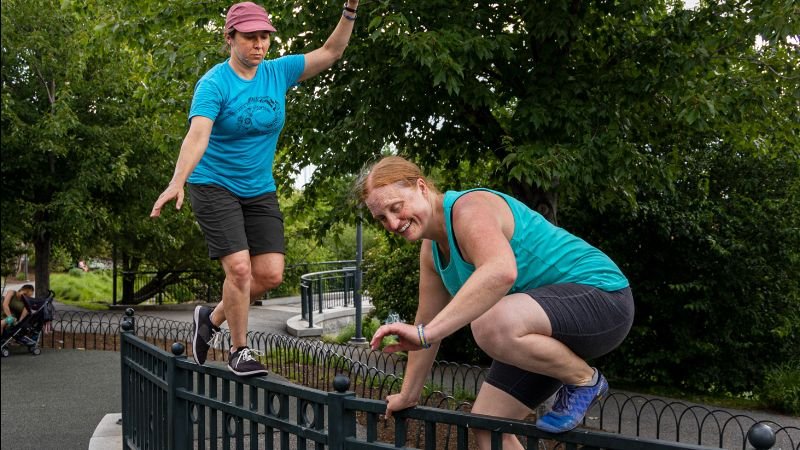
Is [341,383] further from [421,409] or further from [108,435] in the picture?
[108,435]

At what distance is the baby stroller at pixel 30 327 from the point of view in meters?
13.4

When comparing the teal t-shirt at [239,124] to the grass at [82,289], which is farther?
the grass at [82,289]

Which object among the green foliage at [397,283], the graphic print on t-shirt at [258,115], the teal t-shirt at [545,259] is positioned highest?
the graphic print on t-shirt at [258,115]

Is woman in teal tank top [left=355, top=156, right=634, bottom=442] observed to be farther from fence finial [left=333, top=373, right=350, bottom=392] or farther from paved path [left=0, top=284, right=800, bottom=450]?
paved path [left=0, top=284, right=800, bottom=450]

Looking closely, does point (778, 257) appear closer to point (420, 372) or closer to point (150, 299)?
point (420, 372)

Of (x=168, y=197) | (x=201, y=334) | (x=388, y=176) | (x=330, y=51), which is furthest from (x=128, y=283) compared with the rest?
(x=388, y=176)

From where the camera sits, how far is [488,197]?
2.75 metres

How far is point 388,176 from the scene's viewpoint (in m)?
2.79

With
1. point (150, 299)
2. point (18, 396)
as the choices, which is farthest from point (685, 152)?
point (150, 299)

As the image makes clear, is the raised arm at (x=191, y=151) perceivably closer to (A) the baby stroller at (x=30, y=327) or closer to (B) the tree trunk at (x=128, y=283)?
(A) the baby stroller at (x=30, y=327)

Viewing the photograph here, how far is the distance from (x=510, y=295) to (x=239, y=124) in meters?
1.81

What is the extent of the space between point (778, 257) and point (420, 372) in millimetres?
8413

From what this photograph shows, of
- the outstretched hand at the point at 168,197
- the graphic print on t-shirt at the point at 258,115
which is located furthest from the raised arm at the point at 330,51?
the outstretched hand at the point at 168,197

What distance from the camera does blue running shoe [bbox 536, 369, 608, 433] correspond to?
8.30 ft
